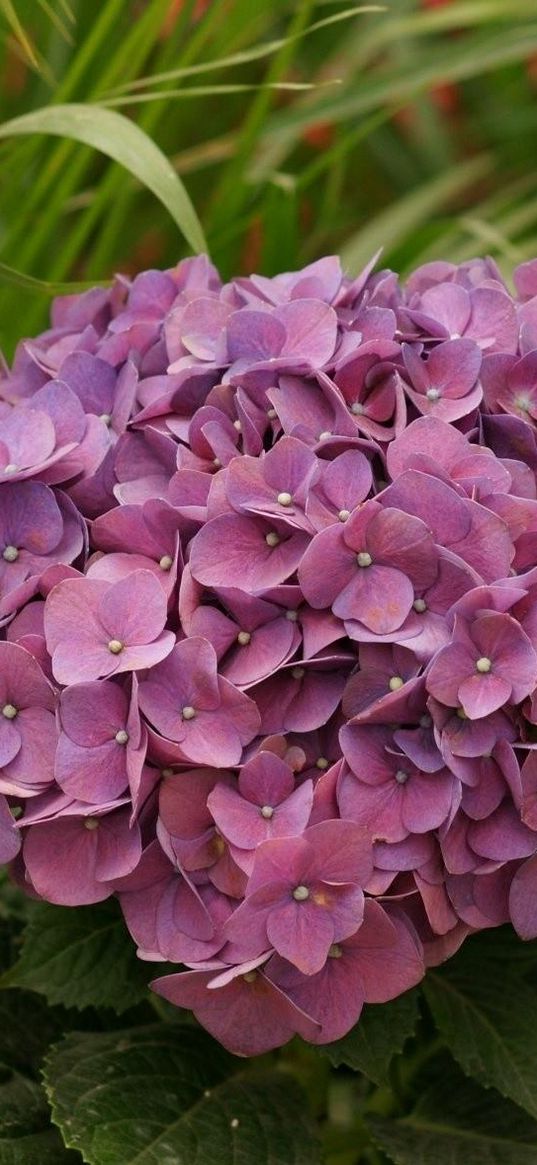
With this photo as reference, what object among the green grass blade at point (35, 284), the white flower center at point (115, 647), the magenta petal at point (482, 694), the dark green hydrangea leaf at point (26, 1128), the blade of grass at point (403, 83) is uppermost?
the green grass blade at point (35, 284)

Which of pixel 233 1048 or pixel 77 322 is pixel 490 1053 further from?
pixel 77 322

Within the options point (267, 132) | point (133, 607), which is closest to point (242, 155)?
point (267, 132)

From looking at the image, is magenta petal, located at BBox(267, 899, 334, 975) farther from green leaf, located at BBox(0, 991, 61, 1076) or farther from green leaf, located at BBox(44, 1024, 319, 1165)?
green leaf, located at BBox(0, 991, 61, 1076)

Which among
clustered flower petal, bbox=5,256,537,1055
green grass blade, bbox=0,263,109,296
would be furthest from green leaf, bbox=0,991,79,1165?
green grass blade, bbox=0,263,109,296

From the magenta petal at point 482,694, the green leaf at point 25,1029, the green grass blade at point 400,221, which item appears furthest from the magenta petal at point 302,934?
the green grass blade at point 400,221

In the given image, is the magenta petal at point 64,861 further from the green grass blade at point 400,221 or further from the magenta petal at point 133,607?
the green grass blade at point 400,221

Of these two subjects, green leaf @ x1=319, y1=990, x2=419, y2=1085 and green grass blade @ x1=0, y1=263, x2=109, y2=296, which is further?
green grass blade @ x1=0, y1=263, x2=109, y2=296
